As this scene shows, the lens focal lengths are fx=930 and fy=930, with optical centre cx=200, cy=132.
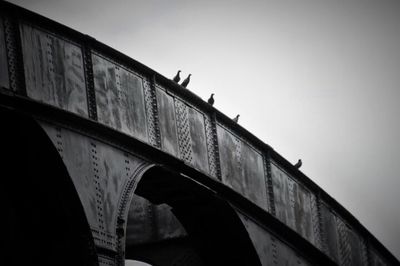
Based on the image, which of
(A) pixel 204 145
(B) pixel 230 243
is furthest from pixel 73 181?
(B) pixel 230 243

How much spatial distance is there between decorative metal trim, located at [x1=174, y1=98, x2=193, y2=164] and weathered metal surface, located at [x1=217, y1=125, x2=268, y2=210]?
1.15 metres

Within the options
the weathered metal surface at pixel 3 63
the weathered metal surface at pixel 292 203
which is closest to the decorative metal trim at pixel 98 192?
the weathered metal surface at pixel 3 63

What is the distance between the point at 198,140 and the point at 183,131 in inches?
22.4

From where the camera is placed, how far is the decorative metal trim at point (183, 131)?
715 inches

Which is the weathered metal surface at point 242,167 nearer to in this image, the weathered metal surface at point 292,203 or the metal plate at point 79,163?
the weathered metal surface at point 292,203

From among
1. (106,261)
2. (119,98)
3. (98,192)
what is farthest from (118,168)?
(106,261)

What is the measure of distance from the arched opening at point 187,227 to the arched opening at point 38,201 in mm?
2503

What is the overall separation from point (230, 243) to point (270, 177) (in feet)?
6.39

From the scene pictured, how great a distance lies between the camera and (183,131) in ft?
60.0

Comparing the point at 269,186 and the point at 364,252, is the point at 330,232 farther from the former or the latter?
the point at 269,186

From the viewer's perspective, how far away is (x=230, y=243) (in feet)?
66.0

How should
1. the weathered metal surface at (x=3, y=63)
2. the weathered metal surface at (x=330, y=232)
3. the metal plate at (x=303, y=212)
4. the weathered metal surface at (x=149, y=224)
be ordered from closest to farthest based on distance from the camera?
the weathered metal surface at (x=3, y=63) < the weathered metal surface at (x=149, y=224) < the metal plate at (x=303, y=212) < the weathered metal surface at (x=330, y=232)

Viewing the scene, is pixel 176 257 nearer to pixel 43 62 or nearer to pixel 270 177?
pixel 270 177

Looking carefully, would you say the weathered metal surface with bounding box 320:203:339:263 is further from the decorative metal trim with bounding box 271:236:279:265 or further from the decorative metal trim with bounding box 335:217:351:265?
the decorative metal trim with bounding box 271:236:279:265
